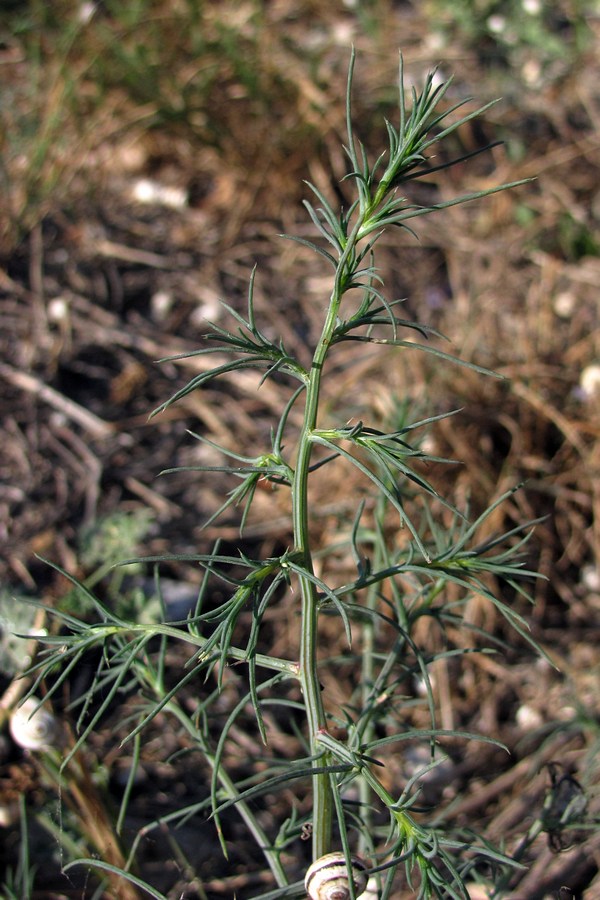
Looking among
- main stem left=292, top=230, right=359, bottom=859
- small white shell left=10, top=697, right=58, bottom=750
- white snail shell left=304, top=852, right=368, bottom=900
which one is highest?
main stem left=292, top=230, right=359, bottom=859

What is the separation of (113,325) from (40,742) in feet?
5.64

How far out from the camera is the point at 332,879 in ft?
2.98

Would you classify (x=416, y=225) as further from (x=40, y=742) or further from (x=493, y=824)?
(x=40, y=742)

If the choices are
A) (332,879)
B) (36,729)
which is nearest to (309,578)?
(332,879)

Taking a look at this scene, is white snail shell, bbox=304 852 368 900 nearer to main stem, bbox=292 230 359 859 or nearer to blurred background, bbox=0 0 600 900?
main stem, bbox=292 230 359 859

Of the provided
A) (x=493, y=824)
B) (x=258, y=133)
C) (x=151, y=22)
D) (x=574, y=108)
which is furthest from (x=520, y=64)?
(x=493, y=824)

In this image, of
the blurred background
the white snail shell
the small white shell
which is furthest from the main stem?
the blurred background

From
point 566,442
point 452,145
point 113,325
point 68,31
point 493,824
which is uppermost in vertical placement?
point 68,31

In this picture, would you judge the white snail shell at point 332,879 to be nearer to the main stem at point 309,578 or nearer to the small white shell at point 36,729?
the main stem at point 309,578

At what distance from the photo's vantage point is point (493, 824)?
1.72 m

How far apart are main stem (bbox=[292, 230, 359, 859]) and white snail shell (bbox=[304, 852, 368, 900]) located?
86 mm

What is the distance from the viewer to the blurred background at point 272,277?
7.27 ft

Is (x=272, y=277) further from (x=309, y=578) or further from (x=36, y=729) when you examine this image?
(x=309, y=578)

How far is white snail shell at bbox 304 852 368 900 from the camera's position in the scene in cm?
90
